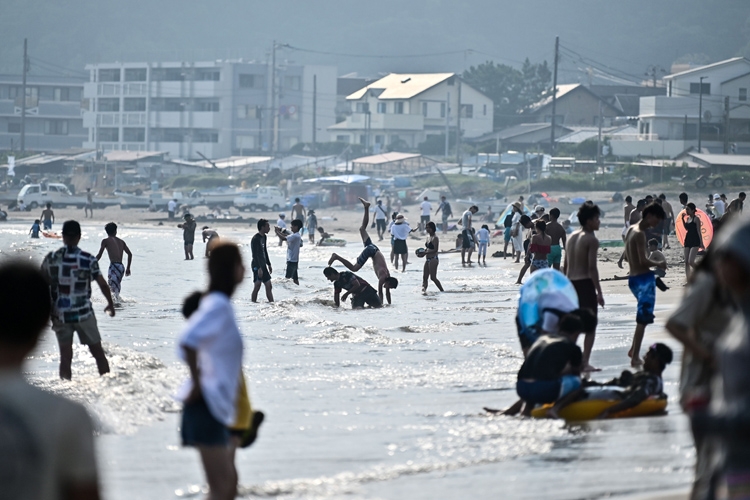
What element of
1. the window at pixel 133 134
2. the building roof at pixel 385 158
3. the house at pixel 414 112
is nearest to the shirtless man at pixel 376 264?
the building roof at pixel 385 158

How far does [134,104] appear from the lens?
97312 mm

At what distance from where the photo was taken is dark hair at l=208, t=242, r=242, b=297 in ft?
15.2

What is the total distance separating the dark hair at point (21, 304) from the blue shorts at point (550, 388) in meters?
5.34

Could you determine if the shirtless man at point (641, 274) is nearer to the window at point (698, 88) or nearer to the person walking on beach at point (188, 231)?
the person walking on beach at point (188, 231)

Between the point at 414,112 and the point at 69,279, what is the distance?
8065 centimetres

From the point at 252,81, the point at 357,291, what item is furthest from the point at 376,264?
the point at 252,81

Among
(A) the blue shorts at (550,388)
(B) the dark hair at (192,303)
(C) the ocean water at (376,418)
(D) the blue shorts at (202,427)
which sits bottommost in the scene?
(C) the ocean water at (376,418)

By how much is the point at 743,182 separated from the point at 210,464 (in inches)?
2042

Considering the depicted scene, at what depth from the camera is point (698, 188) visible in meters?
51.2

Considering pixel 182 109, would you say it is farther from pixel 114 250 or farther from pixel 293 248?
pixel 114 250

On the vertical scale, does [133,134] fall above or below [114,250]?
above

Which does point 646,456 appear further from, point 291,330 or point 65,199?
point 65,199

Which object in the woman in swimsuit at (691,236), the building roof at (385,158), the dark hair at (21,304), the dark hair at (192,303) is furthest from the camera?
the building roof at (385,158)

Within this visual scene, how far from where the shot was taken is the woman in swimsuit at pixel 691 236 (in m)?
18.0
